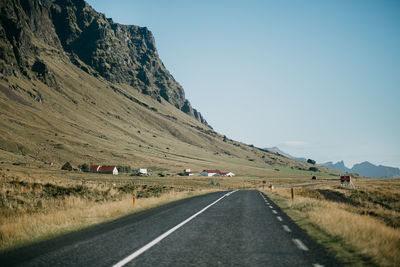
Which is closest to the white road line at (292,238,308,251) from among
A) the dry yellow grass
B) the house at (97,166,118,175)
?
the dry yellow grass

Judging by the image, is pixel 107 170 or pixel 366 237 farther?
pixel 107 170

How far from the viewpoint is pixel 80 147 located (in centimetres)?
12025

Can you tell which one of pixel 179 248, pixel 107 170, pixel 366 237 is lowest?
pixel 179 248

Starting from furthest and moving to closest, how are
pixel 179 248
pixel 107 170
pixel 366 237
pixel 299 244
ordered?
1. pixel 107 170
2. pixel 366 237
3. pixel 299 244
4. pixel 179 248

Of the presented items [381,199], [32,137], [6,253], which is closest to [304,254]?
[6,253]

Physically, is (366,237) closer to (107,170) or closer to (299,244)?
(299,244)

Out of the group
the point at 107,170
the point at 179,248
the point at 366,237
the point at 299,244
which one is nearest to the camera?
the point at 179,248

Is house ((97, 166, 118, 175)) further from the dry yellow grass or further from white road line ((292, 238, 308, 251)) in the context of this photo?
white road line ((292, 238, 308, 251))

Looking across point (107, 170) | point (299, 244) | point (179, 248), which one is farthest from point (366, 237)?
point (107, 170)

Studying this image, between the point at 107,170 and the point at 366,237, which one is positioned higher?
the point at 107,170

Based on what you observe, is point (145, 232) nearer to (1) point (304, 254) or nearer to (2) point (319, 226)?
(1) point (304, 254)

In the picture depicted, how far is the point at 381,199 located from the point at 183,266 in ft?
113

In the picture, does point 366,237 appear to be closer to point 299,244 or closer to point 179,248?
point 299,244

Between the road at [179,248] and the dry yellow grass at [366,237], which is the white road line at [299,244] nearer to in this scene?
the road at [179,248]
